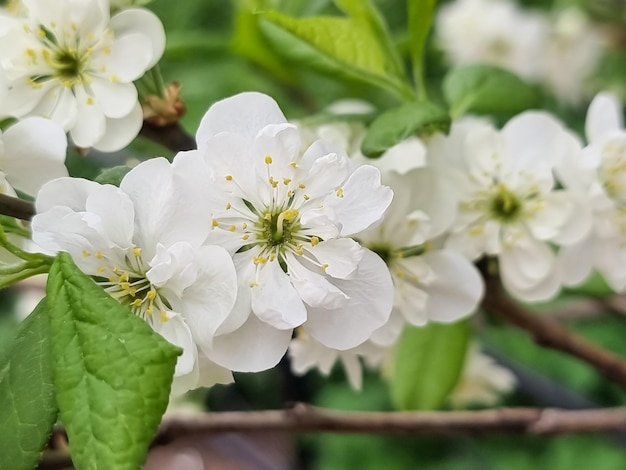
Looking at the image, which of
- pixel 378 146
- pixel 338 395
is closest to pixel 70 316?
pixel 378 146

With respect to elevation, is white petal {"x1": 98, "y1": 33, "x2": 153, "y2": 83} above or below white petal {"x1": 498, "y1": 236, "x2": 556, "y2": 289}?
above

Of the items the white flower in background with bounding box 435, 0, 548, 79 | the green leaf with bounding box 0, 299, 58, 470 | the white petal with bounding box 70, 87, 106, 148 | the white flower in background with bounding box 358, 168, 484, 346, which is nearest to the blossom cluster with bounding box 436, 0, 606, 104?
the white flower in background with bounding box 435, 0, 548, 79

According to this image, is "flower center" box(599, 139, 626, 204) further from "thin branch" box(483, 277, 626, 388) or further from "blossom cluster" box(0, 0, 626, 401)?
"thin branch" box(483, 277, 626, 388)

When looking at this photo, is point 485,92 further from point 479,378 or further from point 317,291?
point 479,378

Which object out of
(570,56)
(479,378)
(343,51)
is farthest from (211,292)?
(570,56)

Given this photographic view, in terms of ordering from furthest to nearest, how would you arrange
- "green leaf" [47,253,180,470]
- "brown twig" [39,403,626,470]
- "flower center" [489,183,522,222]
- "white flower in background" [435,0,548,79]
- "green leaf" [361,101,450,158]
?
1. "white flower in background" [435,0,548,79]
2. "brown twig" [39,403,626,470]
3. "flower center" [489,183,522,222]
4. "green leaf" [361,101,450,158]
5. "green leaf" [47,253,180,470]
